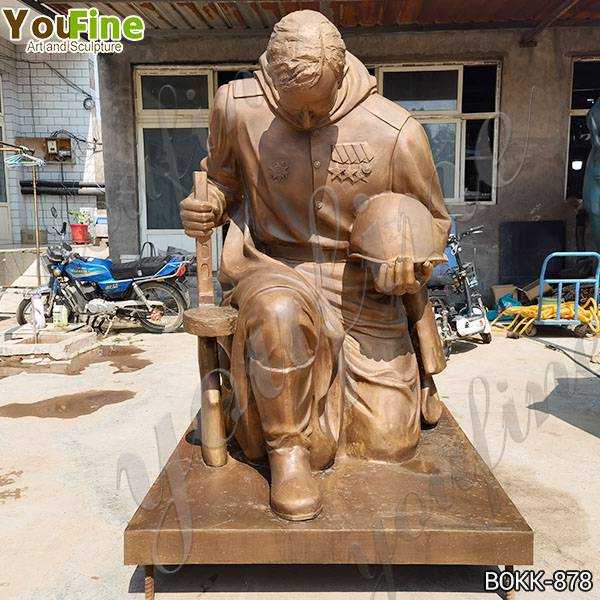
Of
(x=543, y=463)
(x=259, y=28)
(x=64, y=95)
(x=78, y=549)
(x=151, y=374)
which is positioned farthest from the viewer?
(x=64, y=95)

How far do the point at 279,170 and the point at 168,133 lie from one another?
5.38 meters

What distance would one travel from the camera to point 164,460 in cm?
304

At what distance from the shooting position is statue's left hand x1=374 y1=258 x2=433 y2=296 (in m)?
2.12

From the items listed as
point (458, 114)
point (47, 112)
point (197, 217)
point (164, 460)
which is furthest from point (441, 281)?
point (47, 112)

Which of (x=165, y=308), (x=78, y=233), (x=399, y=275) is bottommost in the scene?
(x=165, y=308)

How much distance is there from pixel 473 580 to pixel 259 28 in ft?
20.5

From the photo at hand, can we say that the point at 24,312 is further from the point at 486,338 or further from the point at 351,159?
the point at 351,159

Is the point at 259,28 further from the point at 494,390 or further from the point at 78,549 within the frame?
the point at 78,549

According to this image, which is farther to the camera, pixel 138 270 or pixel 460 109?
pixel 460 109

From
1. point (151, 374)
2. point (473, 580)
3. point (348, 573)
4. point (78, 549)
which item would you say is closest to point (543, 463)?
point (473, 580)

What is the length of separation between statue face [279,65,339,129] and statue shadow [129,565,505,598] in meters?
1.54

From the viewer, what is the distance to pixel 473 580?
1.99m

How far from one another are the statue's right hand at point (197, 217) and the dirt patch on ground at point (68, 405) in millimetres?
1990

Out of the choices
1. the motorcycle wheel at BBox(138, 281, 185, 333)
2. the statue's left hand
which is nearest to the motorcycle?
the motorcycle wheel at BBox(138, 281, 185, 333)
